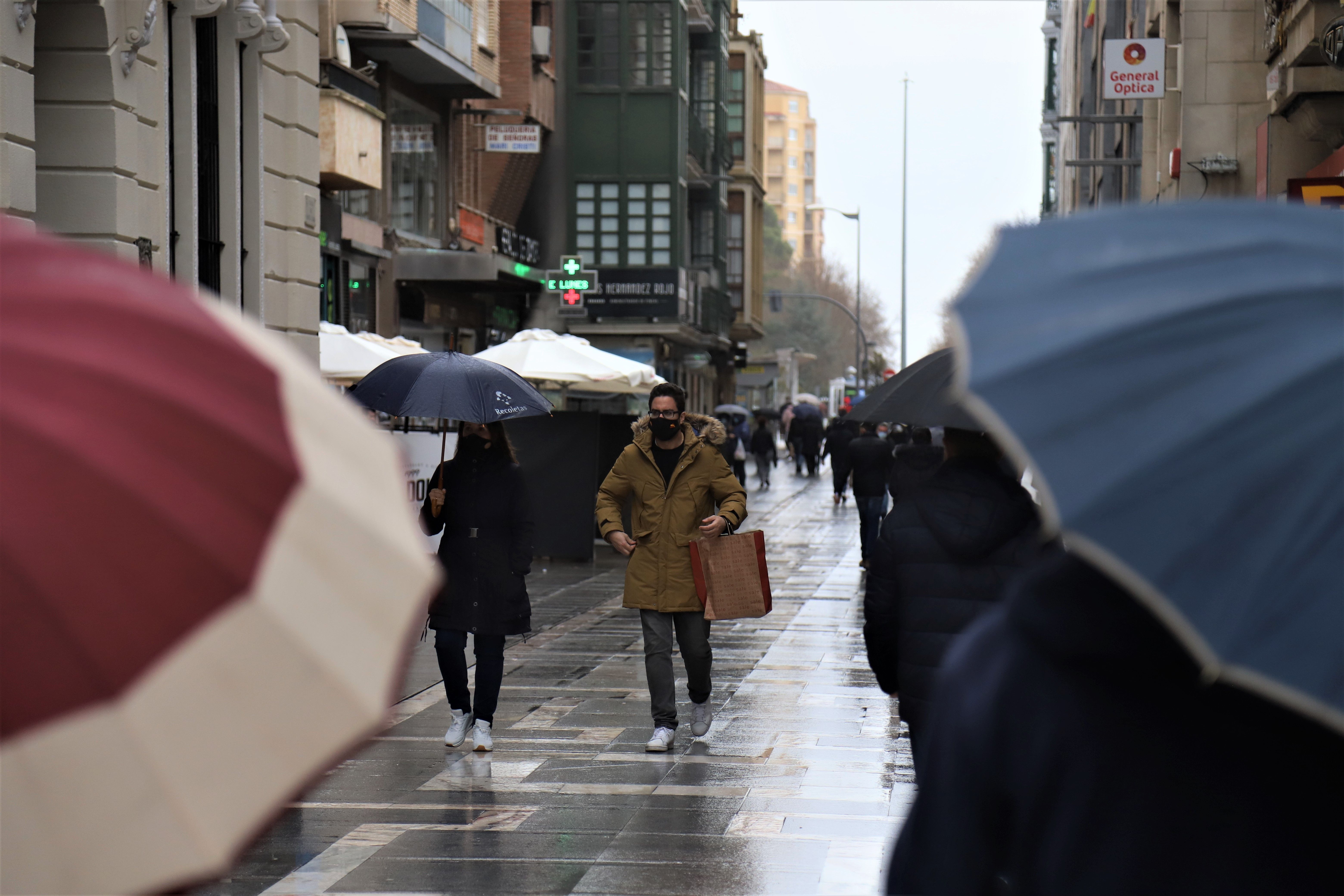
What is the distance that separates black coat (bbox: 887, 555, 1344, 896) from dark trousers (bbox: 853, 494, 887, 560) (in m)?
17.1

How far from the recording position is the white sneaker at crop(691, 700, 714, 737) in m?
9.10

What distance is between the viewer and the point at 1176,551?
1.72 meters

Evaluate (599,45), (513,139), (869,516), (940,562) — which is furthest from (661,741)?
(599,45)

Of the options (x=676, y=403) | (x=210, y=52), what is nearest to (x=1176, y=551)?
(x=676, y=403)

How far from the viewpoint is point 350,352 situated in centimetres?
1792

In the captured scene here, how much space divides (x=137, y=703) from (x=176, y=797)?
0.11 meters

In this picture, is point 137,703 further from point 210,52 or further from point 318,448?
point 210,52

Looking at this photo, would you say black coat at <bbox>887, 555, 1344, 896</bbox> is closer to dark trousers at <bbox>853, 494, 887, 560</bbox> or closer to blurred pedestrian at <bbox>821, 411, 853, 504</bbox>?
dark trousers at <bbox>853, 494, 887, 560</bbox>

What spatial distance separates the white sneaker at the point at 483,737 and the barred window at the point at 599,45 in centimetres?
3320

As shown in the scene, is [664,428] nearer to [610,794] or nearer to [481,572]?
[481,572]

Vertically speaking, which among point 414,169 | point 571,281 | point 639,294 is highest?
point 414,169

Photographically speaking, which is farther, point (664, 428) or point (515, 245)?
point (515, 245)

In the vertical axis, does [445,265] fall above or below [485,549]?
above

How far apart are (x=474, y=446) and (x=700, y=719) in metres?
1.98
